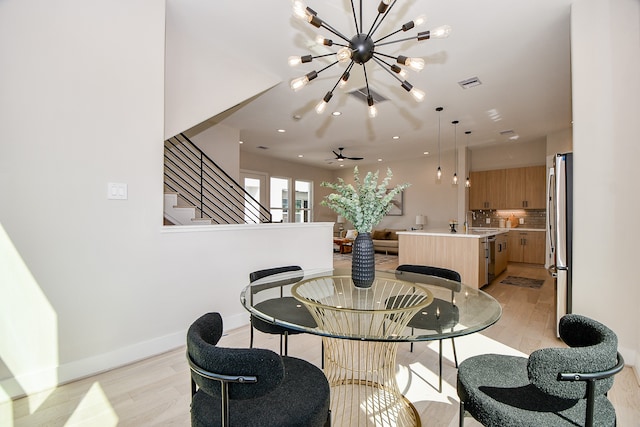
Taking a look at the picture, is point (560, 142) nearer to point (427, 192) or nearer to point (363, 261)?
point (427, 192)

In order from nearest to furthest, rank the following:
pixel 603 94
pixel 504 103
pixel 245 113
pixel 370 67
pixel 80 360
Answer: pixel 80 360 → pixel 603 94 → pixel 370 67 → pixel 504 103 → pixel 245 113

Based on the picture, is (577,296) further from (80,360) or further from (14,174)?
(14,174)

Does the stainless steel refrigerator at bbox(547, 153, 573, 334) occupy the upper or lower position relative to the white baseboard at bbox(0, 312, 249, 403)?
upper

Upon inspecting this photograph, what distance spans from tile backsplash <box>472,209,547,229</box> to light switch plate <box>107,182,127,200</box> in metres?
8.25

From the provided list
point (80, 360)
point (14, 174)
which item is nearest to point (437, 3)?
point (14, 174)

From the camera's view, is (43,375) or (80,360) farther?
(80,360)

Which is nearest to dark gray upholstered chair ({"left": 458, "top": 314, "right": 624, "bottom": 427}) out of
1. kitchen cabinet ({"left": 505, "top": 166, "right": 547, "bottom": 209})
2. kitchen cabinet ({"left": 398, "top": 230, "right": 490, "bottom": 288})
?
kitchen cabinet ({"left": 398, "top": 230, "right": 490, "bottom": 288})

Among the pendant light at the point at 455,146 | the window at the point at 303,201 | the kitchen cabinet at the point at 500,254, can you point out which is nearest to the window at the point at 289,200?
the window at the point at 303,201

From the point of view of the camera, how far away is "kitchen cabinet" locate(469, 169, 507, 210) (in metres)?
7.39

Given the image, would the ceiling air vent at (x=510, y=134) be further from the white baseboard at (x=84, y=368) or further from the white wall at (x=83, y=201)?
the white baseboard at (x=84, y=368)

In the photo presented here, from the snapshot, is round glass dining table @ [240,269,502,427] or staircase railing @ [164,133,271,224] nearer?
round glass dining table @ [240,269,502,427]

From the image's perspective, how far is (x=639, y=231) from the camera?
2.25 metres

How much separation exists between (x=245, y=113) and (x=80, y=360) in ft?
13.5

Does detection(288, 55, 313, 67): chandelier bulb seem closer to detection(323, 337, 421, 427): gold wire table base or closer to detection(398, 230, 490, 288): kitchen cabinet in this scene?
detection(323, 337, 421, 427): gold wire table base
